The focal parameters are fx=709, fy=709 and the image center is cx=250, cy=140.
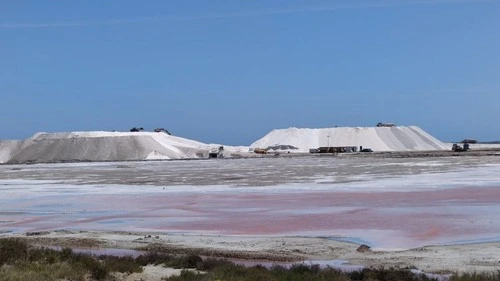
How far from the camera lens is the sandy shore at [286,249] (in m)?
11.5

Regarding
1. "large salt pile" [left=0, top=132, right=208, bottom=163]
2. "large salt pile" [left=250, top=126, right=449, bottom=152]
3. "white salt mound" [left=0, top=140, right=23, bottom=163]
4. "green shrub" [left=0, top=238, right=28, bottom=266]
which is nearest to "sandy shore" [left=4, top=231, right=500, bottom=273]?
"green shrub" [left=0, top=238, right=28, bottom=266]

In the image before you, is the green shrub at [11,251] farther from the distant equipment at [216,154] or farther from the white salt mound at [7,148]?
the white salt mound at [7,148]

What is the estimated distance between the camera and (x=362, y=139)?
118 m

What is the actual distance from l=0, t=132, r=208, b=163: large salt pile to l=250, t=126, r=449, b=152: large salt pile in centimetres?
2880

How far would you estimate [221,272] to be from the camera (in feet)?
33.7

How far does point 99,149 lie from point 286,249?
274 ft

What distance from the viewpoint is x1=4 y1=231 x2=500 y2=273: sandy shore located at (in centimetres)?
1148

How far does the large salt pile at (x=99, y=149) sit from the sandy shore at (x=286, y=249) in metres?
73.2

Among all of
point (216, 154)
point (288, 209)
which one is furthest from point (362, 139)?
point (288, 209)

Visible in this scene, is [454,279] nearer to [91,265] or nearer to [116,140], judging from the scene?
[91,265]

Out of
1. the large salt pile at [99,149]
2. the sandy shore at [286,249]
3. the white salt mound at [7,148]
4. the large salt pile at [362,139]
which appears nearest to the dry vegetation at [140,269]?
the sandy shore at [286,249]

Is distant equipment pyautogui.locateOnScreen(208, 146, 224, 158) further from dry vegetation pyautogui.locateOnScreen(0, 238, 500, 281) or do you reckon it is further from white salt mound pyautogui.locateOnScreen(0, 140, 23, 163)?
dry vegetation pyautogui.locateOnScreen(0, 238, 500, 281)

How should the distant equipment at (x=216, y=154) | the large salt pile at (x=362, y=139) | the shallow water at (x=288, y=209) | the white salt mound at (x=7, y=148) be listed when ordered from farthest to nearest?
the large salt pile at (x=362, y=139)
the white salt mound at (x=7, y=148)
the distant equipment at (x=216, y=154)
the shallow water at (x=288, y=209)

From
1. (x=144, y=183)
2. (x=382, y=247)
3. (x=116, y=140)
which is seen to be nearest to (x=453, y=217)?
(x=382, y=247)
